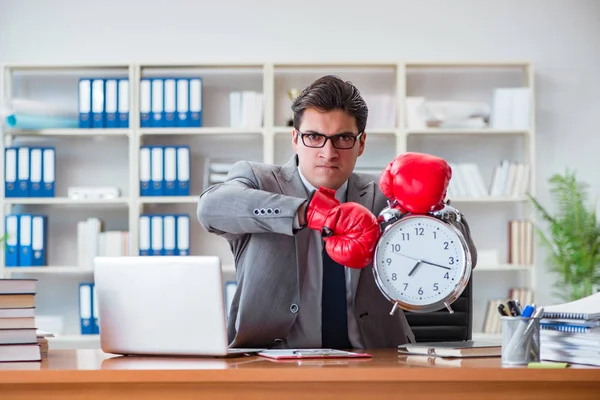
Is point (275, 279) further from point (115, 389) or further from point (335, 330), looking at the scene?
point (115, 389)

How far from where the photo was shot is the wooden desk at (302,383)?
145 cm

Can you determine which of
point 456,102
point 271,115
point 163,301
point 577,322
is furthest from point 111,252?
point 577,322

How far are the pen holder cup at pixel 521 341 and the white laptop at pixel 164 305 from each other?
1.77 feet

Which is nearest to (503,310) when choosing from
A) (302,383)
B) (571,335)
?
(571,335)

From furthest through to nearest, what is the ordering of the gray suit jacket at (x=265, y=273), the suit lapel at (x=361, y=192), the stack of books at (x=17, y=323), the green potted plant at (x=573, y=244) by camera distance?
the green potted plant at (x=573, y=244) < the suit lapel at (x=361, y=192) < the gray suit jacket at (x=265, y=273) < the stack of books at (x=17, y=323)

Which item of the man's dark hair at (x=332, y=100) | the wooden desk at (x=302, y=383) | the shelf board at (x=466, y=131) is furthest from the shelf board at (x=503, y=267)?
the wooden desk at (x=302, y=383)

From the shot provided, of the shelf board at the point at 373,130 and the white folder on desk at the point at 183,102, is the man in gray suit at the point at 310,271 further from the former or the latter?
the white folder on desk at the point at 183,102

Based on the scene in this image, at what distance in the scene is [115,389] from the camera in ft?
4.84

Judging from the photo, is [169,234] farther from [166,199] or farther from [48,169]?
[48,169]

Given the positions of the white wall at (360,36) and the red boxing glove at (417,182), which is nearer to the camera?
the red boxing glove at (417,182)

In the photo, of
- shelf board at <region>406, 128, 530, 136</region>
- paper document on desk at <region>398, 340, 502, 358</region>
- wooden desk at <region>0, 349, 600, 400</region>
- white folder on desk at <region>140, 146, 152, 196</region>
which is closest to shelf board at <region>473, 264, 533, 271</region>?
shelf board at <region>406, 128, 530, 136</region>

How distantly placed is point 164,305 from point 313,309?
0.53 meters

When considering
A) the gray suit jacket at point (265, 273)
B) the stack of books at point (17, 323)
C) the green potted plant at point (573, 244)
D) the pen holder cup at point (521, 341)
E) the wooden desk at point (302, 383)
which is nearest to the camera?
the wooden desk at point (302, 383)

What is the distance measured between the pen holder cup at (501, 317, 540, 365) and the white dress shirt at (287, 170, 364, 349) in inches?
23.9
